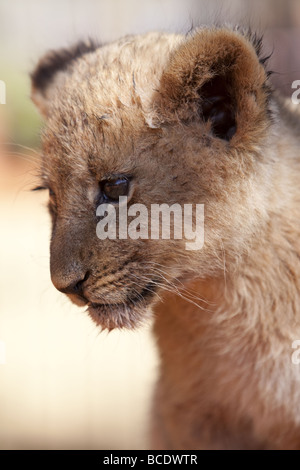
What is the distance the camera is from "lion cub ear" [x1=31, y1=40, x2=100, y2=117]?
6.68 feet

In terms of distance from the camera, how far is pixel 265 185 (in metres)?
1.58

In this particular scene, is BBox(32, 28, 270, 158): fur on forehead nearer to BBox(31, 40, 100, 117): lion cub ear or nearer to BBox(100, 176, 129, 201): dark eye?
BBox(100, 176, 129, 201): dark eye

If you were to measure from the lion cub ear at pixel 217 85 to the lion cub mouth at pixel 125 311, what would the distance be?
422mm

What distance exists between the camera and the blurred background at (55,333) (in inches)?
125

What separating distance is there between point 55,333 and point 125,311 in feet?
6.69

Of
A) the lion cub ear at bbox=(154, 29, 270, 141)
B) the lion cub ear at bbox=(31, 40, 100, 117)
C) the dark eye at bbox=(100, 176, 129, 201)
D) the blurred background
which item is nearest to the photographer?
the lion cub ear at bbox=(154, 29, 270, 141)

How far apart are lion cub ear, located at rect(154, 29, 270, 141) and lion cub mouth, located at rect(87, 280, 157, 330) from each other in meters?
0.42

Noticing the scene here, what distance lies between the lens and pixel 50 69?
2.10 metres

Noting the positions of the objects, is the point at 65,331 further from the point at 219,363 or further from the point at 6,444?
the point at 219,363

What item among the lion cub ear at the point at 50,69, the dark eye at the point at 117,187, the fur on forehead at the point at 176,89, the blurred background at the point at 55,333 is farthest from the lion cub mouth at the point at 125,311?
the blurred background at the point at 55,333

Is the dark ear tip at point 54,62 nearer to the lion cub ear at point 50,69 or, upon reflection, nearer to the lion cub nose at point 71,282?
the lion cub ear at point 50,69

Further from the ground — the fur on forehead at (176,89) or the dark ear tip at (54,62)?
the dark ear tip at (54,62)

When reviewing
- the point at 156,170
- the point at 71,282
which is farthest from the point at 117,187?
the point at 71,282

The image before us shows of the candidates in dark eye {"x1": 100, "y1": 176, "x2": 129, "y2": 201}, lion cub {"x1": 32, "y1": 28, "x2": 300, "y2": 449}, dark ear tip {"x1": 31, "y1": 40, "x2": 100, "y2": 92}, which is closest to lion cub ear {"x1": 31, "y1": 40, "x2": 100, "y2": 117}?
dark ear tip {"x1": 31, "y1": 40, "x2": 100, "y2": 92}
